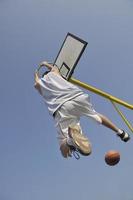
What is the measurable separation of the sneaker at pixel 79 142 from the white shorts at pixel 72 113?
1.40 ft

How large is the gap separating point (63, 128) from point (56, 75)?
1.41 m

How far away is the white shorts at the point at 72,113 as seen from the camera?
13688 mm

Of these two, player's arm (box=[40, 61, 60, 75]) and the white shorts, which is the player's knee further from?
player's arm (box=[40, 61, 60, 75])

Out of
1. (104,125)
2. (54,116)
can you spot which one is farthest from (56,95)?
(104,125)

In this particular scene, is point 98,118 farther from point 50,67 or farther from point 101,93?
point 50,67

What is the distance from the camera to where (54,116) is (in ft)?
45.9

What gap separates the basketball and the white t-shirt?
163 cm

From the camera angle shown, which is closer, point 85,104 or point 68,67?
point 85,104

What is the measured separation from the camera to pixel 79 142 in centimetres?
1287

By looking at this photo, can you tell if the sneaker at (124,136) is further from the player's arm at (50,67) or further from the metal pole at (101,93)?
the player's arm at (50,67)

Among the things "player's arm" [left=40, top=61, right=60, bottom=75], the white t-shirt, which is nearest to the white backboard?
"player's arm" [left=40, top=61, right=60, bottom=75]

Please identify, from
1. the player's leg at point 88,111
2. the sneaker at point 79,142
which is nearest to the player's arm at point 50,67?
the player's leg at point 88,111

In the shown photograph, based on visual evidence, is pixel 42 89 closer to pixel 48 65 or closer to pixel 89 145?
pixel 48 65

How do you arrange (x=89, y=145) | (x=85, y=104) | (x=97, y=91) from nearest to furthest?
1. (x=89, y=145)
2. (x=85, y=104)
3. (x=97, y=91)
